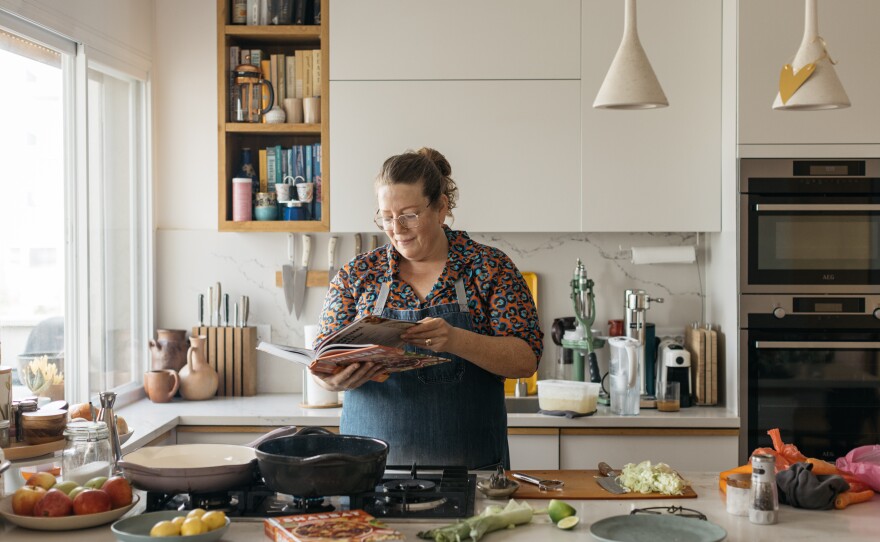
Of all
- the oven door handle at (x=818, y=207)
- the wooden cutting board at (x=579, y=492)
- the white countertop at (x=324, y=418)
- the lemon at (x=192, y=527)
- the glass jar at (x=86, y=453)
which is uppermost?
the oven door handle at (x=818, y=207)

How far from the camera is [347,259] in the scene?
414cm

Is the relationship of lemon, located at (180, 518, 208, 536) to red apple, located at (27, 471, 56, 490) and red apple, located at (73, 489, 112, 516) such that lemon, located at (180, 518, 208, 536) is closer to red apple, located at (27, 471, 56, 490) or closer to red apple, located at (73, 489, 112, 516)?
red apple, located at (73, 489, 112, 516)

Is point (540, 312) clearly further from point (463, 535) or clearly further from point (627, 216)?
point (463, 535)

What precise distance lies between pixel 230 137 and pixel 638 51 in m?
2.25

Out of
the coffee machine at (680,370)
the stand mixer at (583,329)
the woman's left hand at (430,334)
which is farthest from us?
the stand mixer at (583,329)

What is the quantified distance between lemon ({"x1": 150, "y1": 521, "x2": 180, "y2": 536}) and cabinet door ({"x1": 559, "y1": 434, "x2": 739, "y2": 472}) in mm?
2046

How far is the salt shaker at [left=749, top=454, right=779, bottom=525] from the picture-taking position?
1941 mm

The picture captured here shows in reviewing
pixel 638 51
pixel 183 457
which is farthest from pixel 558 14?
pixel 183 457

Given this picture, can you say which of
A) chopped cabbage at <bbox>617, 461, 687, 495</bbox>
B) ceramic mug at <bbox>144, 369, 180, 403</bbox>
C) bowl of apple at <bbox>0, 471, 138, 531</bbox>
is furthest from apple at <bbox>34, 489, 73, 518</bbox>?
ceramic mug at <bbox>144, 369, 180, 403</bbox>

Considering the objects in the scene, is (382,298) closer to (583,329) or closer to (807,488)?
(807,488)

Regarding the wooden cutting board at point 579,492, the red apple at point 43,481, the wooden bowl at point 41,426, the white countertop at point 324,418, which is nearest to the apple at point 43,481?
the red apple at point 43,481

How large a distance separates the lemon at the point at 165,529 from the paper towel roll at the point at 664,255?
2.63 meters

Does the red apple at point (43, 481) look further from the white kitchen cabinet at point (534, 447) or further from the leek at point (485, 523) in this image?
the white kitchen cabinet at point (534, 447)

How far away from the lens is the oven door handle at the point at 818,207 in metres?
3.55
